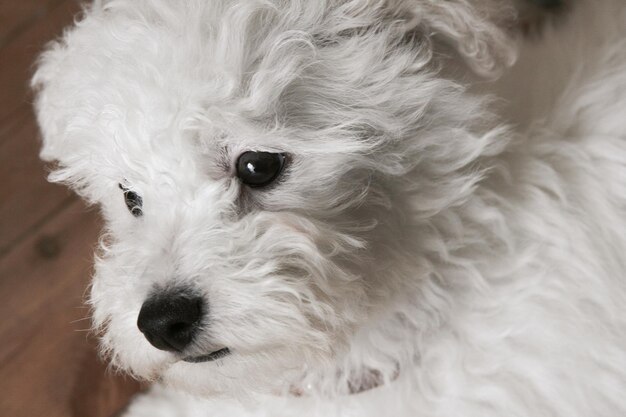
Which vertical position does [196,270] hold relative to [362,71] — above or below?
below

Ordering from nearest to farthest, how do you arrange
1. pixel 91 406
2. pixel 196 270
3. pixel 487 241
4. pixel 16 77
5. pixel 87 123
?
1. pixel 196 270
2. pixel 87 123
3. pixel 487 241
4. pixel 91 406
5. pixel 16 77

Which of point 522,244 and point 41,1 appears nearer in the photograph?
point 522,244

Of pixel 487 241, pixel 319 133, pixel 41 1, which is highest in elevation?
Answer: pixel 319 133

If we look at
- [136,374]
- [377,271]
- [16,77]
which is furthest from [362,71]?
[16,77]

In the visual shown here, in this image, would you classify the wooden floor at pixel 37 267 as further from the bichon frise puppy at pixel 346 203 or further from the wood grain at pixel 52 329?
the bichon frise puppy at pixel 346 203

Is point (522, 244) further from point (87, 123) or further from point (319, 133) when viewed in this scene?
point (87, 123)

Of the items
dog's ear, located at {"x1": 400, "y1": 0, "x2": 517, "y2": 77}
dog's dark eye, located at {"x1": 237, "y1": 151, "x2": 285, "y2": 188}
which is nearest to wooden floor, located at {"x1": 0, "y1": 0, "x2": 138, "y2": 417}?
dog's dark eye, located at {"x1": 237, "y1": 151, "x2": 285, "y2": 188}
